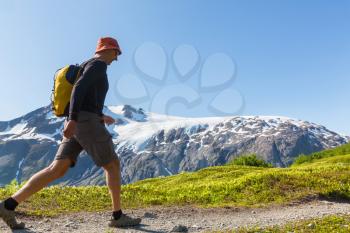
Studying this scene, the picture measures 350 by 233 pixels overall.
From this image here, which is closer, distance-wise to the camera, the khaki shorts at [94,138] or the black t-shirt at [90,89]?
the black t-shirt at [90,89]

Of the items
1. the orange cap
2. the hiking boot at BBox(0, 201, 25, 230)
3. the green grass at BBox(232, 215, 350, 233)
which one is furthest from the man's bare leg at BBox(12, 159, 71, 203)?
the green grass at BBox(232, 215, 350, 233)

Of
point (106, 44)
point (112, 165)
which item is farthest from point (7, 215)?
point (106, 44)

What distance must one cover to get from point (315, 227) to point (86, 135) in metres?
5.76

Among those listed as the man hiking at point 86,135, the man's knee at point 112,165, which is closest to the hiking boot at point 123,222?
the man hiking at point 86,135

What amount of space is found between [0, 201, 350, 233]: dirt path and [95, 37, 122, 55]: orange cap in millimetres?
4203

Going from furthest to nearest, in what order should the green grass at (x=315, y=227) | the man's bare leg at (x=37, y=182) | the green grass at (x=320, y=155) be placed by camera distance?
the green grass at (x=320, y=155), the green grass at (x=315, y=227), the man's bare leg at (x=37, y=182)

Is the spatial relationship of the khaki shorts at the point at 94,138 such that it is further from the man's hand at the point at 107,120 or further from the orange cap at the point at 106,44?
the orange cap at the point at 106,44

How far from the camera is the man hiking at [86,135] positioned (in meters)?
9.69

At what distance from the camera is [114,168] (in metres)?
10.3

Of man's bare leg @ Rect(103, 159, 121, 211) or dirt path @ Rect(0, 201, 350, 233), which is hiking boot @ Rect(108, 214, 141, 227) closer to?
dirt path @ Rect(0, 201, 350, 233)

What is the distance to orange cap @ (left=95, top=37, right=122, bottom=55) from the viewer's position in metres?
10.4

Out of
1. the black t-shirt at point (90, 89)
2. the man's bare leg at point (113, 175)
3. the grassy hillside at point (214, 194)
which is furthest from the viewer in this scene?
the grassy hillside at point (214, 194)

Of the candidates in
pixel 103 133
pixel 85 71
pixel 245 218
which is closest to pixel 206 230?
pixel 245 218

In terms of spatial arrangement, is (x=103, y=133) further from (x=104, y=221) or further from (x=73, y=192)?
(x=73, y=192)
